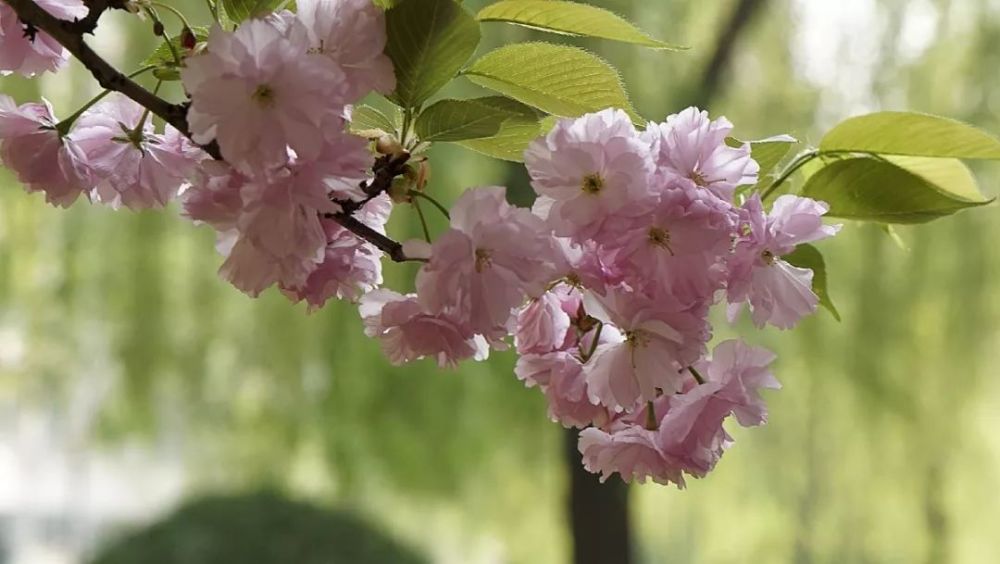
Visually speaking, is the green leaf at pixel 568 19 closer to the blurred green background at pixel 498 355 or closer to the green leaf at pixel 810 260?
the green leaf at pixel 810 260

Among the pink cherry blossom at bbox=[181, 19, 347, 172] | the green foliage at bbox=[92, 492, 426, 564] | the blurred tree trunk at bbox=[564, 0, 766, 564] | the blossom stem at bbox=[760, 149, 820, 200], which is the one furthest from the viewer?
the blurred tree trunk at bbox=[564, 0, 766, 564]

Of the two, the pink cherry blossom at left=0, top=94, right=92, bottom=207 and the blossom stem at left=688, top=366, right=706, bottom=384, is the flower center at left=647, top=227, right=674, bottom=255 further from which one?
the pink cherry blossom at left=0, top=94, right=92, bottom=207

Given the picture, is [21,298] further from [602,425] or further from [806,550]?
[602,425]

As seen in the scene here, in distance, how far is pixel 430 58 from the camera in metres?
0.31

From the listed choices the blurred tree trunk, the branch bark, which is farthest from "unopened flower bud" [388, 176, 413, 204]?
the blurred tree trunk

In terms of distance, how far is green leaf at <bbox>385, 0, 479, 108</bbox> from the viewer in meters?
0.31

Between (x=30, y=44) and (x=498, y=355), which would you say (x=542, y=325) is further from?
(x=498, y=355)

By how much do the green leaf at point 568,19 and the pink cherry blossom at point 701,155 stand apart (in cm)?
2

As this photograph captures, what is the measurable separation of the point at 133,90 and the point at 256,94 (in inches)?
1.7

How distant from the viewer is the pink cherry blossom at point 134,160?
341 mm

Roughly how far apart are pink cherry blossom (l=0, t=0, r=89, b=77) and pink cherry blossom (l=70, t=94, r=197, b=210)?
24 mm

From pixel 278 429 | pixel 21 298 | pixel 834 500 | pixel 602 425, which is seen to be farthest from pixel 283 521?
pixel 602 425

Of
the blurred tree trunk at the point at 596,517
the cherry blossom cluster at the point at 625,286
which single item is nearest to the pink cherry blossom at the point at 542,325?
the cherry blossom cluster at the point at 625,286

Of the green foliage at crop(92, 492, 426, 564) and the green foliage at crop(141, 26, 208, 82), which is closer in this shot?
the green foliage at crop(141, 26, 208, 82)
